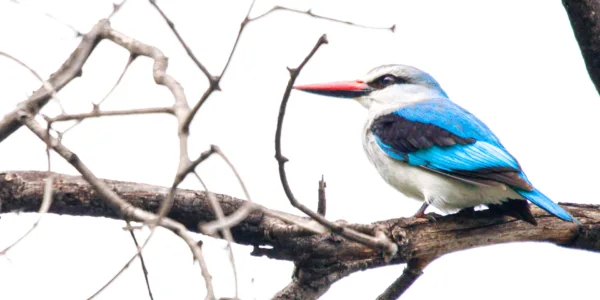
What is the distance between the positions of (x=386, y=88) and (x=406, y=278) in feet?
6.79

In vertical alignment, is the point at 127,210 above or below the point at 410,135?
below

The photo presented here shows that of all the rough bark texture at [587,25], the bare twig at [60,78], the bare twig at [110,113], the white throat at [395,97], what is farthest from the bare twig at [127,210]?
the white throat at [395,97]

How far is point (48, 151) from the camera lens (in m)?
2.91

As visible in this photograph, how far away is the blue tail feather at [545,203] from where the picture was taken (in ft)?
15.1

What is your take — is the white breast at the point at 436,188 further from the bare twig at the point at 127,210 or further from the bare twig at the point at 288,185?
the bare twig at the point at 127,210

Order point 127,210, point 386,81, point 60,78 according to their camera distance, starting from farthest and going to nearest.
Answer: point 386,81, point 60,78, point 127,210

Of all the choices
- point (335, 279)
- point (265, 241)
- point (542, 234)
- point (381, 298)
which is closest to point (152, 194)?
point (265, 241)

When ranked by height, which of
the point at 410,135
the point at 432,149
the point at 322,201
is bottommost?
the point at 322,201

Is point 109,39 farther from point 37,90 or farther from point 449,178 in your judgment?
point 449,178

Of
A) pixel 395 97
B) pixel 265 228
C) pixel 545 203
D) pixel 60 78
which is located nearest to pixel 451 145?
pixel 545 203

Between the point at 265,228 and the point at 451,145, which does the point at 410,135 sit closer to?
the point at 451,145

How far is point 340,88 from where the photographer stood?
625 cm

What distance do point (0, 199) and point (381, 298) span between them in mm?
2052

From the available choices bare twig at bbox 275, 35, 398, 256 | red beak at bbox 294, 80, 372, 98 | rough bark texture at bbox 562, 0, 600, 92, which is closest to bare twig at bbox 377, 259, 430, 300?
rough bark texture at bbox 562, 0, 600, 92
